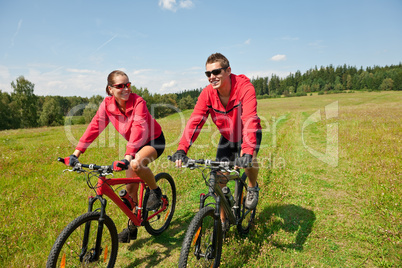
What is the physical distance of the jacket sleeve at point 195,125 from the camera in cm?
363

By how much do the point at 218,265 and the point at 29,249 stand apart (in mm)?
3398

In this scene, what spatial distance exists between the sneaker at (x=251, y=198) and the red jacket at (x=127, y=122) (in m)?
2.23

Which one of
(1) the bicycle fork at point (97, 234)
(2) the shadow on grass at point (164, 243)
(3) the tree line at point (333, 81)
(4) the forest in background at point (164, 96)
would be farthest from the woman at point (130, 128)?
(3) the tree line at point (333, 81)

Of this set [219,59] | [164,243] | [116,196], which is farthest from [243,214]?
[219,59]

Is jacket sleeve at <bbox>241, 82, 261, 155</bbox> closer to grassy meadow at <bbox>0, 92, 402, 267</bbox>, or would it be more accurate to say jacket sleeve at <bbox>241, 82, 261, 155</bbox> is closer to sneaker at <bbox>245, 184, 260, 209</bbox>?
sneaker at <bbox>245, 184, 260, 209</bbox>

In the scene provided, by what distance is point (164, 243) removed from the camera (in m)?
4.61

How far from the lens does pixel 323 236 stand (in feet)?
15.0

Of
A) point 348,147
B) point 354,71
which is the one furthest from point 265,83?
point 348,147

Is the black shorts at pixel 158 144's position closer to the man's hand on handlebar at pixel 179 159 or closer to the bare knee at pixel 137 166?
the bare knee at pixel 137 166

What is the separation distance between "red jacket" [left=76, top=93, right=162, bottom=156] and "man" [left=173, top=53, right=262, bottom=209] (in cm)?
83

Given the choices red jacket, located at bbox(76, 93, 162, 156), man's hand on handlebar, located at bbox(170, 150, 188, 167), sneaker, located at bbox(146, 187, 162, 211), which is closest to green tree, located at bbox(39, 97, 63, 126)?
red jacket, located at bbox(76, 93, 162, 156)

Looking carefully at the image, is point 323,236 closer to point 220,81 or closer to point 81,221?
point 220,81

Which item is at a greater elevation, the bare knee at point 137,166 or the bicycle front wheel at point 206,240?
the bare knee at point 137,166

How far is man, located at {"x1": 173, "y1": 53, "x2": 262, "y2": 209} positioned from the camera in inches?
140
